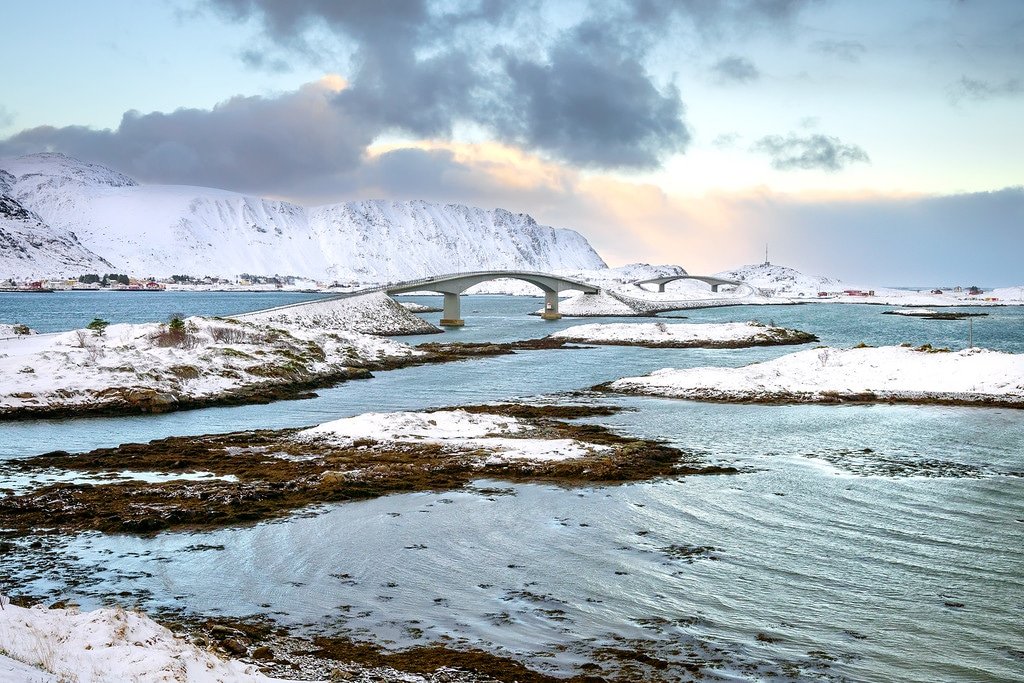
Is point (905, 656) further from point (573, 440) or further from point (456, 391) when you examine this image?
point (456, 391)

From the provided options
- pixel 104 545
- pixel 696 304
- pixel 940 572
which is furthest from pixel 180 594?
pixel 696 304

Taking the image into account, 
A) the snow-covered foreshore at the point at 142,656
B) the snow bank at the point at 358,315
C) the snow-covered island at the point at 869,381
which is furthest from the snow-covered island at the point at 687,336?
the snow-covered foreshore at the point at 142,656

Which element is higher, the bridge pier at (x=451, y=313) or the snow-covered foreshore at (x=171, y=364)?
the bridge pier at (x=451, y=313)

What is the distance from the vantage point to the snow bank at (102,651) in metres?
8.35

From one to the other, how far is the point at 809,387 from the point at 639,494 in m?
23.9

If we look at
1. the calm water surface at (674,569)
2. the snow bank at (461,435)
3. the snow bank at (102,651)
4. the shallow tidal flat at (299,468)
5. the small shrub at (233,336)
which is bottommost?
the calm water surface at (674,569)

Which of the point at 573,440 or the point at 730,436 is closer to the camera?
the point at 573,440

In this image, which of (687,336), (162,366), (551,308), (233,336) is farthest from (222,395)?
(551,308)

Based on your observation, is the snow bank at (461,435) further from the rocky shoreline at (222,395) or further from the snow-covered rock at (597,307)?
the snow-covered rock at (597,307)

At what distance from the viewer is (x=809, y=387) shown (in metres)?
41.8

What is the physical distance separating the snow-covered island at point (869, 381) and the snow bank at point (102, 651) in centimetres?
3242

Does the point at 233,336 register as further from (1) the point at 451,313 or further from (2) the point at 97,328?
(1) the point at 451,313

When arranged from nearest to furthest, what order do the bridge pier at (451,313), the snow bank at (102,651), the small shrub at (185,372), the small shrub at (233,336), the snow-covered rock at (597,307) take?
the snow bank at (102,651) → the small shrub at (185,372) → the small shrub at (233,336) → the bridge pier at (451,313) → the snow-covered rock at (597,307)

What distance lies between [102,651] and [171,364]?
1395 inches
